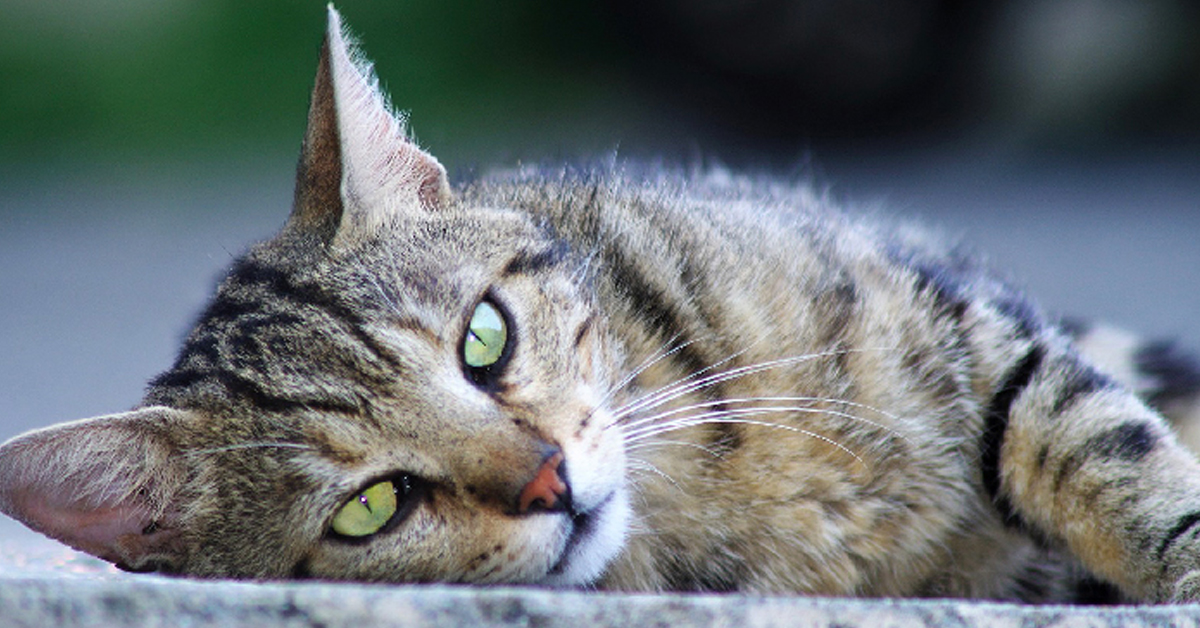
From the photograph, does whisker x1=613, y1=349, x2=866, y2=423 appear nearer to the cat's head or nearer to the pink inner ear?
the cat's head

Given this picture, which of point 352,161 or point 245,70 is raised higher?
point 245,70

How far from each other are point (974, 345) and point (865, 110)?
4.97 m

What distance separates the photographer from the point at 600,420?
1.55 metres

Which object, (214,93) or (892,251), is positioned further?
(214,93)

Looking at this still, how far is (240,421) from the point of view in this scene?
5.06 feet

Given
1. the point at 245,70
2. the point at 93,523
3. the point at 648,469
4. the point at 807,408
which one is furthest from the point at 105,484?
the point at 245,70

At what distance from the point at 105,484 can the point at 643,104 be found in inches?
234

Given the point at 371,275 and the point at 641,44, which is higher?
the point at 641,44

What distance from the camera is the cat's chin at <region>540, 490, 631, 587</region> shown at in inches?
58.2

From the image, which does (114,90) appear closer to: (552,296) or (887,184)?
(887,184)

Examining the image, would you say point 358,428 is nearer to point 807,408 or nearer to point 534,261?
point 534,261

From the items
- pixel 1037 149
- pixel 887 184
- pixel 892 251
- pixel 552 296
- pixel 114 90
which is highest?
pixel 1037 149

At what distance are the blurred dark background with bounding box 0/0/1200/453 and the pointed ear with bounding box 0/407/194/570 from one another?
10.6 feet

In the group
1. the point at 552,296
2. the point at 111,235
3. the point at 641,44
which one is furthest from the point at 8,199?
the point at 552,296
